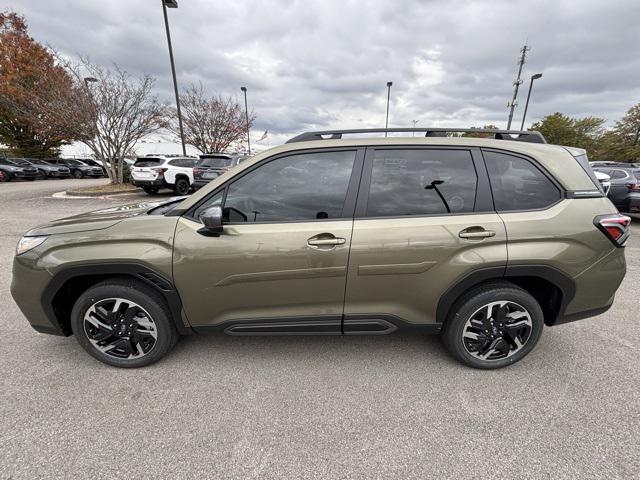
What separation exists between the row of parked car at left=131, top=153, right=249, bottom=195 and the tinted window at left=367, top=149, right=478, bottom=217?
9.80 metres

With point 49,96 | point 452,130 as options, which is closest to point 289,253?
point 452,130

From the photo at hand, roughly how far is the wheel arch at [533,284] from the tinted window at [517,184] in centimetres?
45

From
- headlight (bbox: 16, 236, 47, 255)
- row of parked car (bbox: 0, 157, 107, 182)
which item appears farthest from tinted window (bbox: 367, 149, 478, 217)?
row of parked car (bbox: 0, 157, 107, 182)

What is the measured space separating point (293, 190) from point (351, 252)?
626 mm

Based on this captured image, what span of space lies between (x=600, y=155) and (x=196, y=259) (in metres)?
47.1

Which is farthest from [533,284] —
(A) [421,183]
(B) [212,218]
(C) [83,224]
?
(C) [83,224]

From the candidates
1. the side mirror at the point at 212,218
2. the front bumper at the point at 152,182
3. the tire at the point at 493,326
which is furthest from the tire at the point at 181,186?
the tire at the point at 493,326

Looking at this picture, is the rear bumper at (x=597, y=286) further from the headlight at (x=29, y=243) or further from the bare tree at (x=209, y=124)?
the bare tree at (x=209, y=124)

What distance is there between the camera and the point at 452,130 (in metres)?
2.39

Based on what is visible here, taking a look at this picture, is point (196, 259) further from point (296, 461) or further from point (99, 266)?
point (296, 461)

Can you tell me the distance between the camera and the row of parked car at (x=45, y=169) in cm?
2035

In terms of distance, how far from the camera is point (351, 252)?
2.10m

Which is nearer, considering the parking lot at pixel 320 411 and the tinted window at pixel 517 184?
the parking lot at pixel 320 411

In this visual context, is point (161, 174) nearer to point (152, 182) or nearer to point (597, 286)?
point (152, 182)
